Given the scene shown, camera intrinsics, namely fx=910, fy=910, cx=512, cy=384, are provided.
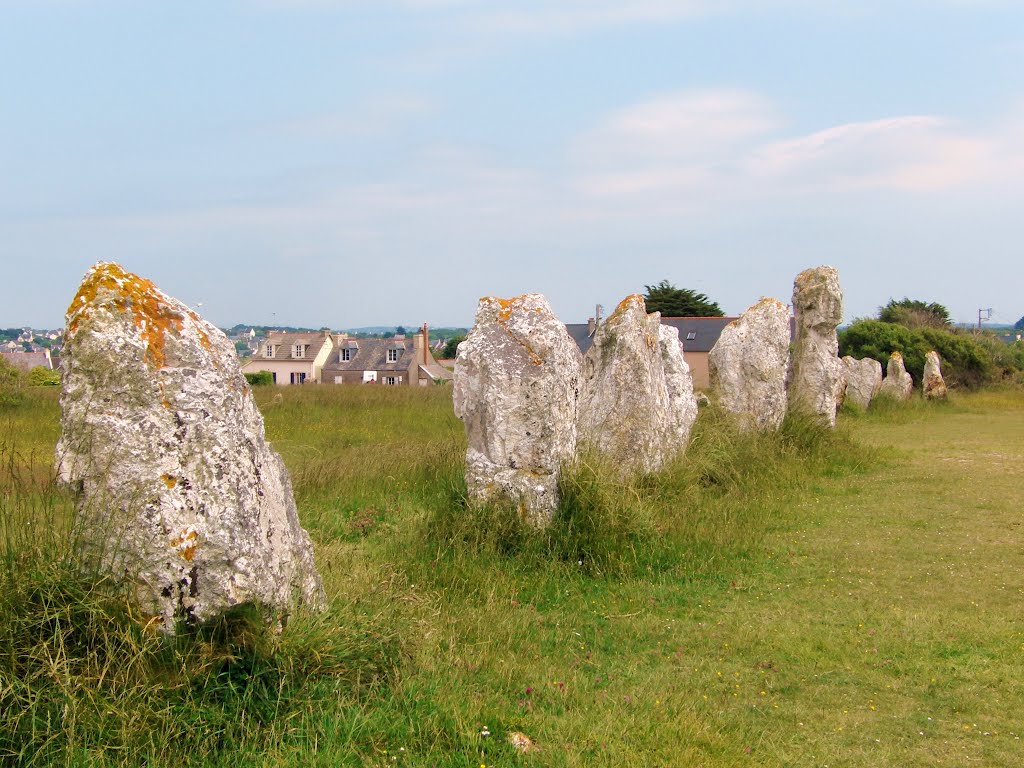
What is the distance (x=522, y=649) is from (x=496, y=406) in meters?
2.90

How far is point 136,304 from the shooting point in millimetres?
4676

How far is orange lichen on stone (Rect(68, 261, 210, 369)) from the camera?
182 inches

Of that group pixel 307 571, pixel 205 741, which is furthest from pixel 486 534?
pixel 205 741

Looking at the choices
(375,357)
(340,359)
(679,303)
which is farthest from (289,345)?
(679,303)

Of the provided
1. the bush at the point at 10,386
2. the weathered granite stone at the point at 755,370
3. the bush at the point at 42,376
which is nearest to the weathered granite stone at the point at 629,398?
the weathered granite stone at the point at 755,370

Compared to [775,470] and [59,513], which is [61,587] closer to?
[59,513]

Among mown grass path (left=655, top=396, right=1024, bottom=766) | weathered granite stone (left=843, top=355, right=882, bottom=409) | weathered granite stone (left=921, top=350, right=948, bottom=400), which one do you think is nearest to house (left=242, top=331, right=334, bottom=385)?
weathered granite stone (left=843, top=355, right=882, bottom=409)

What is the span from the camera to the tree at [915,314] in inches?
1890

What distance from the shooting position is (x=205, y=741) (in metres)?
4.05

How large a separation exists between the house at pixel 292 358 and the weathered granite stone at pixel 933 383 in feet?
171

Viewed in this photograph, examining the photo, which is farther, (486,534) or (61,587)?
(486,534)

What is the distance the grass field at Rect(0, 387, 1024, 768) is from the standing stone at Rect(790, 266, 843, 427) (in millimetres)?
5327

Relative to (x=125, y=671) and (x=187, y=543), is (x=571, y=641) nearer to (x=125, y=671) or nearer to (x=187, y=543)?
(x=187, y=543)

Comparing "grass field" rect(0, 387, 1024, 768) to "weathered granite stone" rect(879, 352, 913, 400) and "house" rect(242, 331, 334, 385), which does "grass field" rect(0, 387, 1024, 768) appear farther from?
"house" rect(242, 331, 334, 385)
